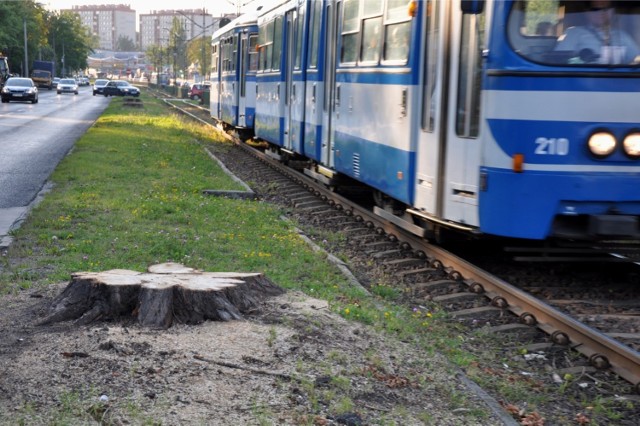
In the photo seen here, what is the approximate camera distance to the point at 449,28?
8766 mm

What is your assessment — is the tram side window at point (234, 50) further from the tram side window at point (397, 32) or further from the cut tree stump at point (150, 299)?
the cut tree stump at point (150, 299)

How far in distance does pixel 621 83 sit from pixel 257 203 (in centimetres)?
722

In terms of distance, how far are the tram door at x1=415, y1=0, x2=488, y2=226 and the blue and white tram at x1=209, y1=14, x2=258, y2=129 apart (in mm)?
12964

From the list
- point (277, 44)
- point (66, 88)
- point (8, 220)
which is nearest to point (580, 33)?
point (8, 220)

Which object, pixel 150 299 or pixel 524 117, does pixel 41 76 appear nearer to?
pixel 524 117

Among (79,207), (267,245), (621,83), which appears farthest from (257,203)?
(621,83)

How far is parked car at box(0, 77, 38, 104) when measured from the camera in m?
58.2

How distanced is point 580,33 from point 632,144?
38.8 inches

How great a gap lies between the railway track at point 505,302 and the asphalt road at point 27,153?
13.5 ft

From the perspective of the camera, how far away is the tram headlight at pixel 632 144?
25.8 ft

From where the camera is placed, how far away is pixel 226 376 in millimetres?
5539

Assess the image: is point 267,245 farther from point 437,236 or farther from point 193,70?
point 193,70

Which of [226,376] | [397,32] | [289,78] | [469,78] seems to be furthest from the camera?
[289,78]

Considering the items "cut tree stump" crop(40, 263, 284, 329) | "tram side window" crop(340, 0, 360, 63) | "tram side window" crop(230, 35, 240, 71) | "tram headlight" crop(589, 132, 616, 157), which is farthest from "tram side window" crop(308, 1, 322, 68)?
"tram side window" crop(230, 35, 240, 71)
